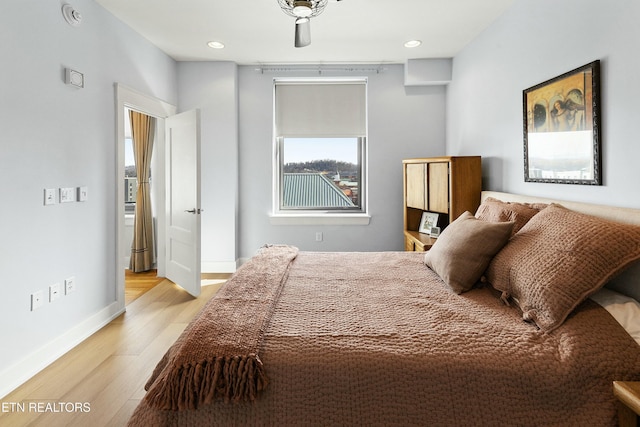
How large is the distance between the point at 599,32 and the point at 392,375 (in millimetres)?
2130

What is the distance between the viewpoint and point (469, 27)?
136 inches

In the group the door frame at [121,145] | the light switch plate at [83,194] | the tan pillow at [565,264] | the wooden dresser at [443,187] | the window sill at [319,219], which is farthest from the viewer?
the window sill at [319,219]

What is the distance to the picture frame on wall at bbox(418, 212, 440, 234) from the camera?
12.8 ft

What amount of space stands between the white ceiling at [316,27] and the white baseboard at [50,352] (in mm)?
2525

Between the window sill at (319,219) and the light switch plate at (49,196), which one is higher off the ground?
the light switch plate at (49,196)

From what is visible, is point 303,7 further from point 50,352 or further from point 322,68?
point 50,352

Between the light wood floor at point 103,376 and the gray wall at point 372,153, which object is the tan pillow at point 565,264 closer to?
the light wood floor at point 103,376

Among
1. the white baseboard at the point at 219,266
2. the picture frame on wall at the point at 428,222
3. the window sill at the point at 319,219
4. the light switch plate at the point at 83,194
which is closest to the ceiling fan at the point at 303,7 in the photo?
the light switch plate at the point at 83,194

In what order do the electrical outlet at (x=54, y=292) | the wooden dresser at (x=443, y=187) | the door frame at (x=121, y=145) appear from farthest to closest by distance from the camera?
the wooden dresser at (x=443, y=187), the door frame at (x=121, y=145), the electrical outlet at (x=54, y=292)

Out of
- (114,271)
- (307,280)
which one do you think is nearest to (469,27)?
(307,280)

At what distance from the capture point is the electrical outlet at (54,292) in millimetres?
2495

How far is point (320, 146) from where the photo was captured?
191 inches

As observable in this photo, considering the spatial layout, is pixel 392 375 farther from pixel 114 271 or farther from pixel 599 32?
pixel 114 271

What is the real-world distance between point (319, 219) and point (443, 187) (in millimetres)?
1729
